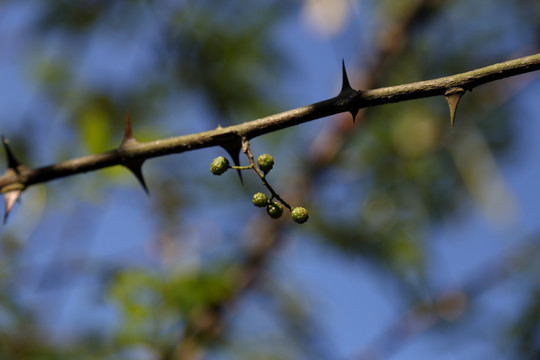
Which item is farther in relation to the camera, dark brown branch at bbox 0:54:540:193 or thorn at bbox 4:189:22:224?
thorn at bbox 4:189:22:224

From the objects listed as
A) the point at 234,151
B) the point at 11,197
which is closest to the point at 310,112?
the point at 234,151

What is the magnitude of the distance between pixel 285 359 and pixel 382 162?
2949 mm

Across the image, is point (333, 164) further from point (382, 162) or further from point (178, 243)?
point (178, 243)

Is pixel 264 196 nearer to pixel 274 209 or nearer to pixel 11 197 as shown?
pixel 274 209

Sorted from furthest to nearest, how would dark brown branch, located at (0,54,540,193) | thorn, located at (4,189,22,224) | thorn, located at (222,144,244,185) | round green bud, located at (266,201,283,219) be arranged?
thorn, located at (4,189,22,224), round green bud, located at (266,201,283,219), thorn, located at (222,144,244,185), dark brown branch, located at (0,54,540,193)

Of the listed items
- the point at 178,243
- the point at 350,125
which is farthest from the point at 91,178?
the point at 350,125

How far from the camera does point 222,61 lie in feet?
21.9

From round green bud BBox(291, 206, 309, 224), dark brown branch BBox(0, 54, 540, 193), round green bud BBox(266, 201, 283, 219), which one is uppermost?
dark brown branch BBox(0, 54, 540, 193)

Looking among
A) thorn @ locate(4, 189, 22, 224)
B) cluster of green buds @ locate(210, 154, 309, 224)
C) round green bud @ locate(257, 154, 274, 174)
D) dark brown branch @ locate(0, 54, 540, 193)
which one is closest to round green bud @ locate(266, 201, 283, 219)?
cluster of green buds @ locate(210, 154, 309, 224)

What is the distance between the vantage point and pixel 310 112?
1693mm

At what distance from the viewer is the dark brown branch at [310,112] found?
160 cm

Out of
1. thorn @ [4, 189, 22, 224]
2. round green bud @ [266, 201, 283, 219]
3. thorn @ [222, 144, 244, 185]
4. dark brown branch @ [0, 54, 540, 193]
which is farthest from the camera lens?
thorn @ [4, 189, 22, 224]

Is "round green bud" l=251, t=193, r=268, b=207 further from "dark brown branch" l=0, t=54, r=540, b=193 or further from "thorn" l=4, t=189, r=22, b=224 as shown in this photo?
"thorn" l=4, t=189, r=22, b=224

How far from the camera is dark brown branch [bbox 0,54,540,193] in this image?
1.60 metres
